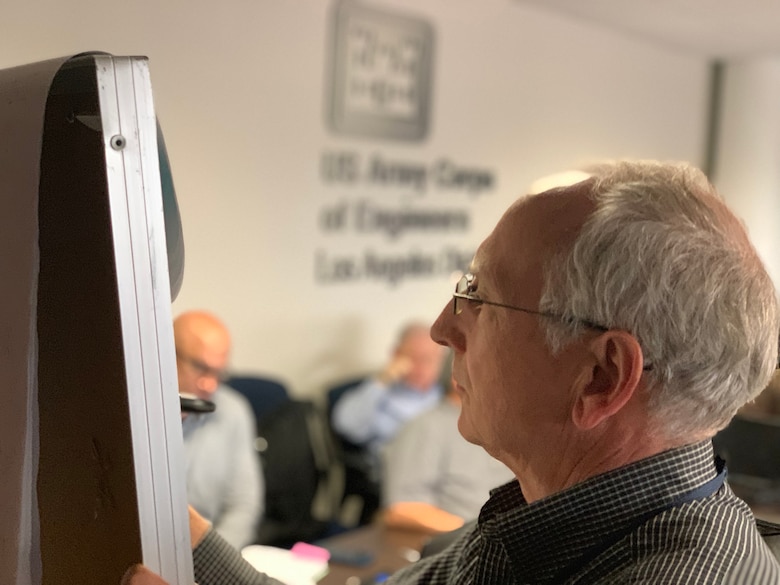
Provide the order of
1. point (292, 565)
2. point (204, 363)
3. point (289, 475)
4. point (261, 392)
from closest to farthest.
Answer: point (292, 565), point (204, 363), point (289, 475), point (261, 392)

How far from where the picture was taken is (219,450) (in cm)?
277

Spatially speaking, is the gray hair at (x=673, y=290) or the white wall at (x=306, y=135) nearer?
the gray hair at (x=673, y=290)

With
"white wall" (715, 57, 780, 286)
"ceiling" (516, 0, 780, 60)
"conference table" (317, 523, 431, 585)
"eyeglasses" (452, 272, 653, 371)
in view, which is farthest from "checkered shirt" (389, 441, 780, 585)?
"white wall" (715, 57, 780, 286)

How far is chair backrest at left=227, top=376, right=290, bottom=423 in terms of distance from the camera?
3244 millimetres

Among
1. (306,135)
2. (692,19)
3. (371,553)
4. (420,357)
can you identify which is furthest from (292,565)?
(692,19)

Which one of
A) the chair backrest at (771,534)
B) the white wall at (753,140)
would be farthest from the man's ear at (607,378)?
the white wall at (753,140)

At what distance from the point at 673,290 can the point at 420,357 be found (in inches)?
110

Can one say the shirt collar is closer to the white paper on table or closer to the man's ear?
the man's ear

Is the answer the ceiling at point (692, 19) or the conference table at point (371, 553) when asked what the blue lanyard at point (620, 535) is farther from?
the ceiling at point (692, 19)

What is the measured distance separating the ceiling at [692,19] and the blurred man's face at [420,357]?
191 cm

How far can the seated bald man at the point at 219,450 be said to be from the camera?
2.61m

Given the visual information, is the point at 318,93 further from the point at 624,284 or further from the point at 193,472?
the point at 624,284

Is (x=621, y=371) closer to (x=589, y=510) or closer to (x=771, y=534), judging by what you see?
(x=589, y=510)

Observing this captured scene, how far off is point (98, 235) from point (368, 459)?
3083mm
